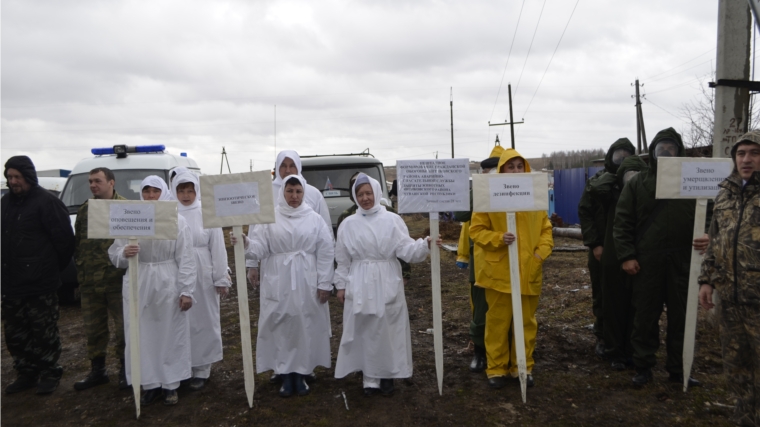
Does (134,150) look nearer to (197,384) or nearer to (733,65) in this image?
(197,384)

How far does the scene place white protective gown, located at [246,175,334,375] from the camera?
457 centimetres

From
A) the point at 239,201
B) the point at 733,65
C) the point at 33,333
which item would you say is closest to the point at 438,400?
the point at 239,201

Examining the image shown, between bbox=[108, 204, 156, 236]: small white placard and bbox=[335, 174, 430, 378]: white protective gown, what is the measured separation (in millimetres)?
1511

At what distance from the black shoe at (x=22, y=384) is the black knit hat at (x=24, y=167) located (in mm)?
1809

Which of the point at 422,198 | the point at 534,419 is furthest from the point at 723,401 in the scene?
the point at 422,198

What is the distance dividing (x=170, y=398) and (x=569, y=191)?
1722 centimetres

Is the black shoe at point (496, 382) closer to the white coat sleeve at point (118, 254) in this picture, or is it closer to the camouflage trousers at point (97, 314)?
the white coat sleeve at point (118, 254)

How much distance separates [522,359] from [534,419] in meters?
0.45

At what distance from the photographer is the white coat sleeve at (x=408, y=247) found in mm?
4430

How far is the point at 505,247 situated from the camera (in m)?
4.47

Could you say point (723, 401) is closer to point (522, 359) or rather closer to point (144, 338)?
point (522, 359)

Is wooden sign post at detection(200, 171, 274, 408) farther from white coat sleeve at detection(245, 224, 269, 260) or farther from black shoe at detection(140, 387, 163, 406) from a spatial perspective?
black shoe at detection(140, 387, 163, 406)

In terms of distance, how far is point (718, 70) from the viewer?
573cm

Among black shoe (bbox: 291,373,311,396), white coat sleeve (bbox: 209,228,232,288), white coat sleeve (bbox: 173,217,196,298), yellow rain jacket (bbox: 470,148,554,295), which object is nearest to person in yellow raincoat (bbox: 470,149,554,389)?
yellow rain jacket (bbox: 470,148,554,295)
